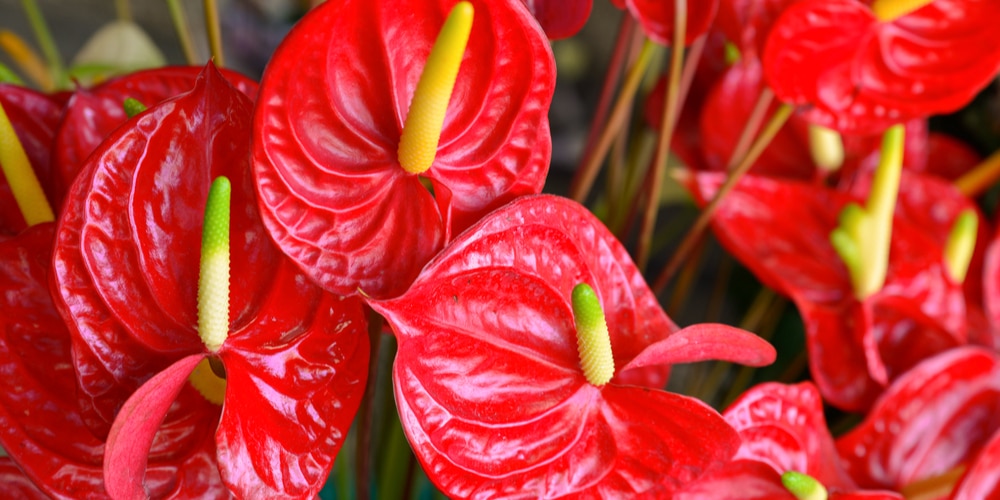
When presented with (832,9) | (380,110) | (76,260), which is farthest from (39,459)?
(832,9)

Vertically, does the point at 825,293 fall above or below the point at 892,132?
below

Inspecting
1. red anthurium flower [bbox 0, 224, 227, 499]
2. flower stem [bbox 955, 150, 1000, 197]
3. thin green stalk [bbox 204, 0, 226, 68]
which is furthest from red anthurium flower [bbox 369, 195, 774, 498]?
flower stem [bbox 955, 150, 1000, 197]

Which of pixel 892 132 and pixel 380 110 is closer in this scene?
pixel 380 110

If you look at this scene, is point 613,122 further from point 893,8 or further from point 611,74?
point 893,8

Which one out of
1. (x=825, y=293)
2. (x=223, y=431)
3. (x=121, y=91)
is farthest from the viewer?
(x=825, y=293)

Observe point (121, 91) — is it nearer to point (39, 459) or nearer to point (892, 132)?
point (39, 459)

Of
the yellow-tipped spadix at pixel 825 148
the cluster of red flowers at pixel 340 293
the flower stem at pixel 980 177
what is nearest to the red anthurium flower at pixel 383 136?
the cluster of red flowers at pixel 340 293

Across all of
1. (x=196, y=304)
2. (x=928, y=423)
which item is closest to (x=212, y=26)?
(x=196, y=304)

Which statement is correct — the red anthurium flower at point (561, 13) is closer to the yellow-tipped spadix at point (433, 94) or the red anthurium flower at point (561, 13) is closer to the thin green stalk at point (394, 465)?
the yellow-tipped spadix at point (433, 94)
